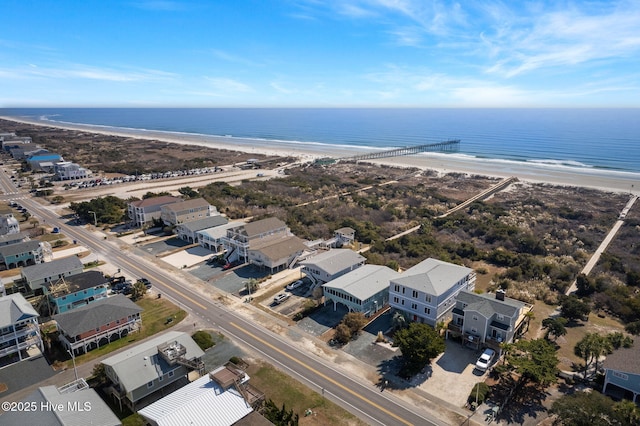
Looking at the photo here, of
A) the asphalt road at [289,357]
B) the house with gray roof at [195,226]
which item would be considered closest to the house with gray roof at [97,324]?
the asphalt road at [289,357]

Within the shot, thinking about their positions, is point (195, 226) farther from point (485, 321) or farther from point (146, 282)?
point (485, 321)

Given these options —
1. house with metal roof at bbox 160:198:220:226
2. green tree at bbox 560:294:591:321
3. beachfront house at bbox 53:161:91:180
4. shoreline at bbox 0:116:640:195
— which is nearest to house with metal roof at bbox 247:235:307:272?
house with metal roof at bbox 160:198:220:226

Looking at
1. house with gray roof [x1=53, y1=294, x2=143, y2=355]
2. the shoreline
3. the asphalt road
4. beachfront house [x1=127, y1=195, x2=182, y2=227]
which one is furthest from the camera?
the shoreline

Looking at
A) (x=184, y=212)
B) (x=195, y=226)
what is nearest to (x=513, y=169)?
(x=184, y=212)

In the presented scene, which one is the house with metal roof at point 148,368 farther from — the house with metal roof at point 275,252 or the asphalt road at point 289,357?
the house with metal roof at point 275,252

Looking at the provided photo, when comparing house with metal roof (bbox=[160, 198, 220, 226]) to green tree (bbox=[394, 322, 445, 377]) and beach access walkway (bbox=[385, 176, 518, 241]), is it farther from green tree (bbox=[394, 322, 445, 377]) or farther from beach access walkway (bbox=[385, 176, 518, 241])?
green tree (bbox=[394, 322, 445, 377])

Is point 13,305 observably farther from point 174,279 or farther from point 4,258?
point 4,258
